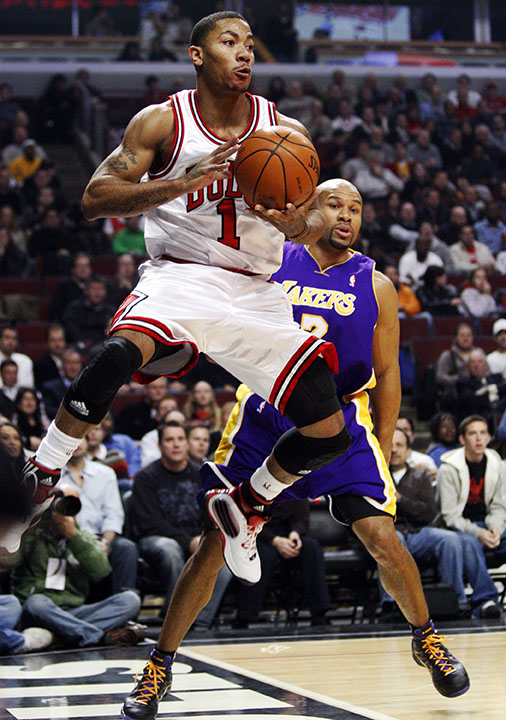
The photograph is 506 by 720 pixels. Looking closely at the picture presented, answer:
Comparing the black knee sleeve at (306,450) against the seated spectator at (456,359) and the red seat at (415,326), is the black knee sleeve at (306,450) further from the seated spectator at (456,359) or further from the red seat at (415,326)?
the red seat at (415,326)

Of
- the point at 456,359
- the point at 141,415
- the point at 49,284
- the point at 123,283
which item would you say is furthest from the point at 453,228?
the point at 141,415

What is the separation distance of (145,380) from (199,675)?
73.2 inches

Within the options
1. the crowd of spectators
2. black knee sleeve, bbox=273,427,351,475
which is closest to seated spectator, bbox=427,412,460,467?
the crowd of spectators

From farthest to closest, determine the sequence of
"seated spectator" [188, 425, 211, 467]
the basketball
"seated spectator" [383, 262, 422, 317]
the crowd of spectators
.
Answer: "seated spectator" [383, 262, 422, 317] < "seated spectator" [188, 425, 211, 467] < the crowd of spectators < the basketball

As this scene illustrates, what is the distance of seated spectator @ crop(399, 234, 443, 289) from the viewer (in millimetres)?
12192

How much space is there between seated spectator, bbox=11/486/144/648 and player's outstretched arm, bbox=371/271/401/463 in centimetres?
241

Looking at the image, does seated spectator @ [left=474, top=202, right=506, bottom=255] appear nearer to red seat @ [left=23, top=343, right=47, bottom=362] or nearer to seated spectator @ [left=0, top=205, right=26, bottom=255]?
seated spectator @ [left=0, top=205, right=26, bottom=255]

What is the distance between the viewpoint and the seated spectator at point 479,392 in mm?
9789

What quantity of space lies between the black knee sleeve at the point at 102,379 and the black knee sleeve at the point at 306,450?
675 millimetres

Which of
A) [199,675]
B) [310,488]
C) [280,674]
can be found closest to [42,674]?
[199,675]

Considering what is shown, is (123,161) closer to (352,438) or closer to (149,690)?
(352,438)

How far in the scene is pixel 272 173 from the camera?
3463 millimetres

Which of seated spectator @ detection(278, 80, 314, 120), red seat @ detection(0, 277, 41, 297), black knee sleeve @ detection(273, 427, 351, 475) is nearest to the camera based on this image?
black knee sleeve @ detection(273, 427, 351, 475)

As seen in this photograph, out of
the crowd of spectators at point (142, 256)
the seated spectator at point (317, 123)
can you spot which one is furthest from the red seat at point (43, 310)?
the seated spectator at point (317, 123)
